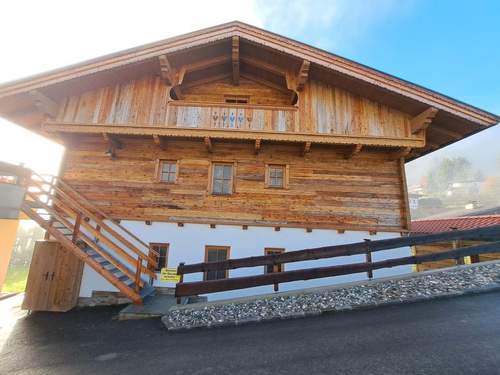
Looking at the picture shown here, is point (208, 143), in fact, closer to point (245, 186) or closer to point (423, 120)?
point (245, 186)

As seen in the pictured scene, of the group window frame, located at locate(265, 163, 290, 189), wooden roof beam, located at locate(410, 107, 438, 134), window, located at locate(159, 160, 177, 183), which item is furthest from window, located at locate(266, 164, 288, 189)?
wooden roof beam, located at locate(410, 107, 438, 134)

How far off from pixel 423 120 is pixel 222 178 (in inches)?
309

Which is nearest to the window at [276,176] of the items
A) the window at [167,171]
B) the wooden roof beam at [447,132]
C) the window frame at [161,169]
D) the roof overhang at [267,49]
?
the window frame at [161,169]

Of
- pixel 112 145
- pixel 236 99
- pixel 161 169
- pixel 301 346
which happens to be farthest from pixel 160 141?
pixel 301 346

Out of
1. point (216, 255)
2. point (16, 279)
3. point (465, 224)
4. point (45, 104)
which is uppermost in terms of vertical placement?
Result: point (45, 104)

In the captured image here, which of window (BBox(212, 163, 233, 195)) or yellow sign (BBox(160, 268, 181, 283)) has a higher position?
window (BBox(212, 163, 233, 195))

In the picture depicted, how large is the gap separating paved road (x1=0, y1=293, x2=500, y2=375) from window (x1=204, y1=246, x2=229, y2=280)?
3.41 m

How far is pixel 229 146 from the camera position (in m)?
10.0

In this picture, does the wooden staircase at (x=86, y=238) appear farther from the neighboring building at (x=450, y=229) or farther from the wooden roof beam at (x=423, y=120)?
the neighboring building at (x=450, y=229)

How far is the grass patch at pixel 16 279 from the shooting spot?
780 inches

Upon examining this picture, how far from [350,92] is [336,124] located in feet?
5.52

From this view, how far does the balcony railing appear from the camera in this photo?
920 cm

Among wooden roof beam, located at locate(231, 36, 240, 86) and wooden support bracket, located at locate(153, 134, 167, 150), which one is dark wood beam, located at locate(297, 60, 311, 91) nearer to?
wooden roof beam, located at locate(231, 36, 240, 86)

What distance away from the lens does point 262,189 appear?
9727 mm
